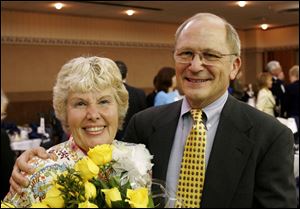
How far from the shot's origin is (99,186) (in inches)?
40.1

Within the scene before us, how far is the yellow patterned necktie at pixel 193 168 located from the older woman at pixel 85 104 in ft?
0.99

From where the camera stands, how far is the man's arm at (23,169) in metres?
1.46

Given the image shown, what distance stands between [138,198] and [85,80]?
0.71 m

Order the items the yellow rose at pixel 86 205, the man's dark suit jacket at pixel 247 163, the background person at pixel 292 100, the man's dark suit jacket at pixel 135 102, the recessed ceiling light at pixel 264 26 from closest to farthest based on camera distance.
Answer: the yellow rose at pixel 86 205
the man's dark suit jacket at pixel 247 163
the man's dark suit jacket at pixel 135 102
the background person at pixel 292 100
the recessed ceiling light at pixel 264 26

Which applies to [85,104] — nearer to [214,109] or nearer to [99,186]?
[214,109]

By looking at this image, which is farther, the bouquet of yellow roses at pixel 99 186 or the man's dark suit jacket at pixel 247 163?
the man's dark suit jacket at pixel 247 163

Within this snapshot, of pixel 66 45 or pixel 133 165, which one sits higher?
pixel 66 45

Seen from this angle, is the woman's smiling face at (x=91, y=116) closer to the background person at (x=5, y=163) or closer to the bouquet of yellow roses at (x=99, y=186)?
the bouquet of yellow roses at (x=99, y=186)

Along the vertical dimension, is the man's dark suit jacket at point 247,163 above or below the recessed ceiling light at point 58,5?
below

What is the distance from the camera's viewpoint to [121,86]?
5.49 feet

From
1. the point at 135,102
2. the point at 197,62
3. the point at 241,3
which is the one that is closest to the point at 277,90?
the point at 241,3

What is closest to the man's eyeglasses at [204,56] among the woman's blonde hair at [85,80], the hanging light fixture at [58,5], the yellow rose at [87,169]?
the woman's blonde hair at [85,80]

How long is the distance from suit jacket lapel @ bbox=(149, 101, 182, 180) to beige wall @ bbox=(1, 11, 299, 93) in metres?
6.44

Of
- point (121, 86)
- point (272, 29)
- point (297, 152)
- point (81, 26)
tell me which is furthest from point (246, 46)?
point (121, 86)
